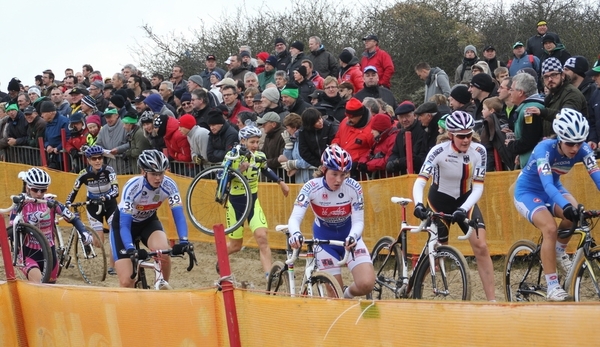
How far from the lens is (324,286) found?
838cm

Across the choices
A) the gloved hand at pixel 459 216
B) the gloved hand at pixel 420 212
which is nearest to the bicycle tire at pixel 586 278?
the gloved hand at pixel 459 216

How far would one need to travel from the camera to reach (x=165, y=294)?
6625 millimetres

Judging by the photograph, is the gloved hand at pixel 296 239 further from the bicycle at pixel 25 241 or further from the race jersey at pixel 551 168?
the bicycle at pixel 25 241

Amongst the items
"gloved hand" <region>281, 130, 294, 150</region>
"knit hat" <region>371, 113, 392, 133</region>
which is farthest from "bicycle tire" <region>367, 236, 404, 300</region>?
"gloved hand" <region>281, 130, 294, 150</region>

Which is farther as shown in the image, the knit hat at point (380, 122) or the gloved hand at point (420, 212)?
the knit hat at point (380, 122)

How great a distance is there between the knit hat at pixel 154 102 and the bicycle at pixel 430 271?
7908 mm

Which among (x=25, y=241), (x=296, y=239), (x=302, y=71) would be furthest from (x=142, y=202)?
(x=302, y=71)

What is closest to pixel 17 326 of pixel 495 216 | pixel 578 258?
pixel 578 258

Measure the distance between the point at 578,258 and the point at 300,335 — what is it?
10.5 feet

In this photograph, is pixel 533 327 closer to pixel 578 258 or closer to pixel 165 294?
pixel 165 294

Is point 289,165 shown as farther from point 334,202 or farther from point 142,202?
point 334,202

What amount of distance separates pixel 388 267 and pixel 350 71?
676 centimetres

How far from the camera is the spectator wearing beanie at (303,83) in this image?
15359 millimetres

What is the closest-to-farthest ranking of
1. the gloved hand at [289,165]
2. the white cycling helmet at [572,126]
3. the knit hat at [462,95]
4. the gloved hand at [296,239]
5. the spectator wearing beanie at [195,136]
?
1. the white cycling helmet at [572,126]
2. the gloved hand at [296,239]
3. the knit hat at [462,95]
4. the gloved hand at [289,165]
5. the spectator wearing beanie at [195,136]
